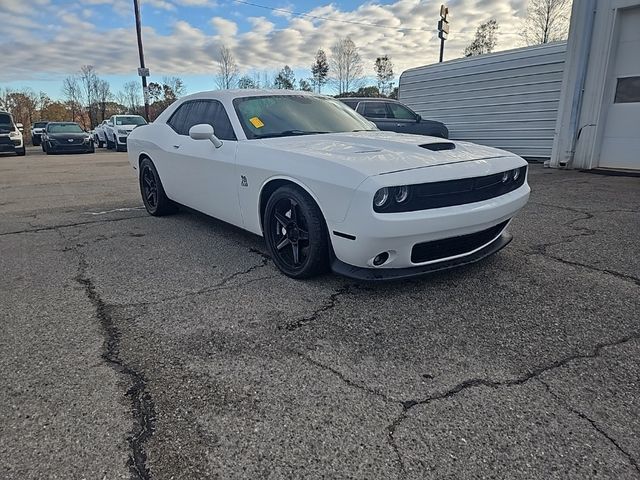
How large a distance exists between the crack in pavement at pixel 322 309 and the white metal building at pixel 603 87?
8047 mm

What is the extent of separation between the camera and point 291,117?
13.1ft

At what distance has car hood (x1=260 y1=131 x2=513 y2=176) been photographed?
110 inches

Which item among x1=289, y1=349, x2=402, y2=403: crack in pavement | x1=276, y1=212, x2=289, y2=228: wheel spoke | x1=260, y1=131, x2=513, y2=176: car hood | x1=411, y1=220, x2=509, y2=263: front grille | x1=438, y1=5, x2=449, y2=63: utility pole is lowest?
x1=289, y1=349, x2=402, y2=403: crack in pavement

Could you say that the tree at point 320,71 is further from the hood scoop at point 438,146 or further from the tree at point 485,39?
the hood scoop at point 438,146

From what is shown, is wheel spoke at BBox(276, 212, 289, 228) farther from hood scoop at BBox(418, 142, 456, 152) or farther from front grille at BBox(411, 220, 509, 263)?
hood scoop at BBox(418, 142, 456, 152)

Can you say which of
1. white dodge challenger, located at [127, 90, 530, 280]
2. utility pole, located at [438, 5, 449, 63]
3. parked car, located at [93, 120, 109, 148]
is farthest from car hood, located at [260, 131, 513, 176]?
parked car, located at [93, 120, 109, 148]

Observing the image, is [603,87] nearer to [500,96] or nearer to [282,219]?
[500,96]

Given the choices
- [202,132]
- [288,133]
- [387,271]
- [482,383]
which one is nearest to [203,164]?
[202,132]

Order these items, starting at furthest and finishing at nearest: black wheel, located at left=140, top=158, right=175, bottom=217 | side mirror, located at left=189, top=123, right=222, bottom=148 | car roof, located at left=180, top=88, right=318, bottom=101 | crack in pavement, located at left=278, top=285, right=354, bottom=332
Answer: black wheel, located at left=140, top=158, right=175, bottom=217 < car roof, located at left=180, top=88, right=318, bottom=101 < side mirror, located at left=189, top=123, right=222, bottom=148 < crack in pavement, located at left=278, top=285, right=354, bottom=332

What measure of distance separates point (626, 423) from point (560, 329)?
781mm

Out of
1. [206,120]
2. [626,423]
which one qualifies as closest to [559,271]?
[626,423]

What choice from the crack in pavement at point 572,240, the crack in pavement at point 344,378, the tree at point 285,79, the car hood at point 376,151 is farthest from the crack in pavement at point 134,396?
the tree at point 285,79

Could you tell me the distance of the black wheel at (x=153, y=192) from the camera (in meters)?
5.33

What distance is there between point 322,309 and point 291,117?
77.3 inches
